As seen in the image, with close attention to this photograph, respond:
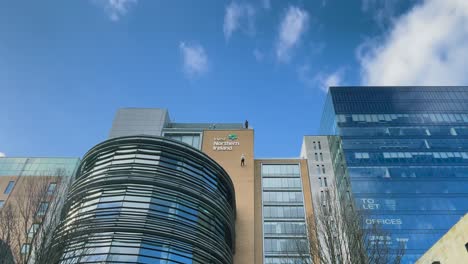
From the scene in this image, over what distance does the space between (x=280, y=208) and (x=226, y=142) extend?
11.6 meters

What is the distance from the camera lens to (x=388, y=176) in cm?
4634

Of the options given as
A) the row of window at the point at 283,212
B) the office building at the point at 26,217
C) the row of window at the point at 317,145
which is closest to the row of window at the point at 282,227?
the row of window at the point at 283,212

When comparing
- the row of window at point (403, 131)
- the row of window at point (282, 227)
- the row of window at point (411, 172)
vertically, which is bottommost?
the row of window at point (282, 227)

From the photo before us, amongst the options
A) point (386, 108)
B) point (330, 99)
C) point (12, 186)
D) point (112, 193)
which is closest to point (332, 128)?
point (330, 99)

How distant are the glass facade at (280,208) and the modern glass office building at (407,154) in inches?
311

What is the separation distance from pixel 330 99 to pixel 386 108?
9.09m

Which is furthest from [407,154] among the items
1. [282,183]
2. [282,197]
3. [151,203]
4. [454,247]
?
[151,203]

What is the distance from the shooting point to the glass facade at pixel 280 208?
4000 cm

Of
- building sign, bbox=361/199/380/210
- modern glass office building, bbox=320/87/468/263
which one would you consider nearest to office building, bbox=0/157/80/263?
modern glass office building, bbox=320/87/468/263

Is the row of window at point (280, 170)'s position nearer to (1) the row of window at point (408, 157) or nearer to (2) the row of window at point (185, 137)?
(1) the row of window at point (408, 157)

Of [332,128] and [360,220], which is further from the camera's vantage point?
[332,128]

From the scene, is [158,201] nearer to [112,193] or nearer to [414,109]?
[112,193]

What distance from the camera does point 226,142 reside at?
46.9m

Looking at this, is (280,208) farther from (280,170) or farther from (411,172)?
(411,172)
